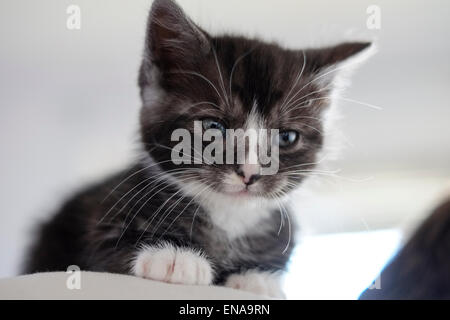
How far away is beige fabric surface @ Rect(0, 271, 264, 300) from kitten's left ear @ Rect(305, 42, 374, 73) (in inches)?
24.2

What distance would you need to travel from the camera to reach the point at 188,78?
1.30 meters

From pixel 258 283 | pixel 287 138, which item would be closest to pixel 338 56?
pixel 287 138

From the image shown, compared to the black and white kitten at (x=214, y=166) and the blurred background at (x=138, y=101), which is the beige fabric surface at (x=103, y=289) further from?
the blurred background at (x=138, y=101)

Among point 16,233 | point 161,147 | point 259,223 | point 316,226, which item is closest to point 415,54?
point 316,226

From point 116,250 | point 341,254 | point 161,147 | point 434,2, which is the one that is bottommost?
point 341,254

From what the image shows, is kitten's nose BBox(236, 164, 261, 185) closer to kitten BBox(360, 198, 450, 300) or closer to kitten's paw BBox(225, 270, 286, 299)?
kitten's paw BBox(225, 270, 286, 299)

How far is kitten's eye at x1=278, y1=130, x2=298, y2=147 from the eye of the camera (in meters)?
1.26

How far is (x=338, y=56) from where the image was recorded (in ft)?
4.44

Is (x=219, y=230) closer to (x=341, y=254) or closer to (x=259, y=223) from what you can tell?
(x=259, y=223)

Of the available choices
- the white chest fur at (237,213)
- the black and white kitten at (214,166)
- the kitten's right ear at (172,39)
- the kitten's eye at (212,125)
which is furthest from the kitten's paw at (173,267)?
the kitten's right ear at (172,39)

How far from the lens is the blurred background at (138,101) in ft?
5.72

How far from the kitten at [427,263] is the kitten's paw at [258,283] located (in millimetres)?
313

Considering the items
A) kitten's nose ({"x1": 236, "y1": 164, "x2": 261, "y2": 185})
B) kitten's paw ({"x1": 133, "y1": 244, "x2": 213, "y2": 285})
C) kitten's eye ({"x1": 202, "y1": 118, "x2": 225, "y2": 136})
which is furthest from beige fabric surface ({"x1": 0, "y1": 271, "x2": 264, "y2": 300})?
kitten's eye ({"x1": 202, "y1": 118, "x2": 225, "y2": 136})

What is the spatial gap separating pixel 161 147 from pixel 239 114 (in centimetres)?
21
